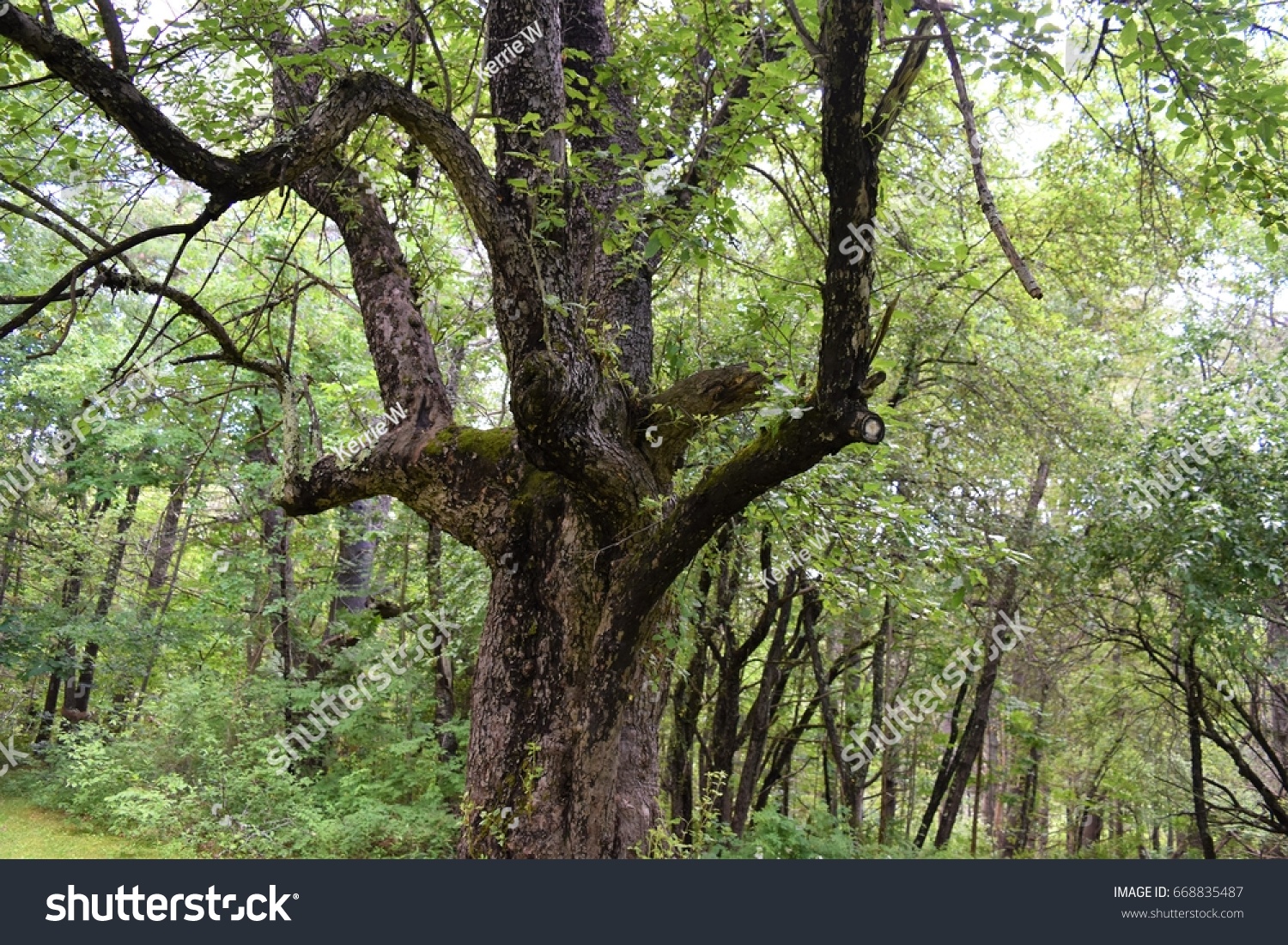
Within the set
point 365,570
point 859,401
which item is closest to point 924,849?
point 365,570

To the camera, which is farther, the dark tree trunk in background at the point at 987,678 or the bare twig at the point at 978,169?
the dark tree trunk in background at the point at 987,678

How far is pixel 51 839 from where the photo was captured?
32.2ft

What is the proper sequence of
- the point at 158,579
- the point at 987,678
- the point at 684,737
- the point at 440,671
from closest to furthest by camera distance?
the point at 684,737
the point at 440,671
the point at 987,678
the point at 158,579

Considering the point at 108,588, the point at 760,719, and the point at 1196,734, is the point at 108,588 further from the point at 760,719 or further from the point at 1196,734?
the point at 1196,734

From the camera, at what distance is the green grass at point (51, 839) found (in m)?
9.06

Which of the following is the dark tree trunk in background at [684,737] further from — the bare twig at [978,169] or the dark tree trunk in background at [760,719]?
the bare twig at [978,169]

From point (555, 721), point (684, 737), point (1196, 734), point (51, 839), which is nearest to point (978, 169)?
point (555, 721)

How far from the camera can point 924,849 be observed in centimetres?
1053

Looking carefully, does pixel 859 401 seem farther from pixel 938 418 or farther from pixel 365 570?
pixel 365 570

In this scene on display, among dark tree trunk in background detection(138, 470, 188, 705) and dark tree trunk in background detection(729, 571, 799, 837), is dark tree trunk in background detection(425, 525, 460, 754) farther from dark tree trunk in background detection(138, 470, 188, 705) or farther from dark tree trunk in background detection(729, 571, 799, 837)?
dark tree trunk in background detection(138, 470, 188, 705)

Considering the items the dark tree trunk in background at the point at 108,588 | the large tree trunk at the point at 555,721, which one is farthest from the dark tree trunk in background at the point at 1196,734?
the dark tree trunk in background at the point at 108,588

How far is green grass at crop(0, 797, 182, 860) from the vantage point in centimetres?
906

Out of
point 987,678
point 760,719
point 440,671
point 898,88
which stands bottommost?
point 760,719

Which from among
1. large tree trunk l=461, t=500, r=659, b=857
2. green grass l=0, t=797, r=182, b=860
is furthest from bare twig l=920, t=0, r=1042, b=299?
green grass l=0, t=797, r=182, b=860
